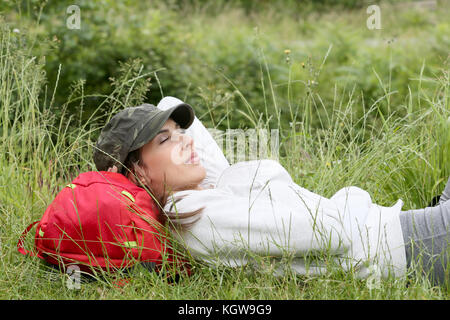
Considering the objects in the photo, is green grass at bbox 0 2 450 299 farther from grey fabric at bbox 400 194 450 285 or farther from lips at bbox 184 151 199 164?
lips at bbox 184 151 199 164

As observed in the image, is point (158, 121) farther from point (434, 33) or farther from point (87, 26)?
point (434, 33)

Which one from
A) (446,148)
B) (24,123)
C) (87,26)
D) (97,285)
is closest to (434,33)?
(87,26)

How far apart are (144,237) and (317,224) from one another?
2.01 feet

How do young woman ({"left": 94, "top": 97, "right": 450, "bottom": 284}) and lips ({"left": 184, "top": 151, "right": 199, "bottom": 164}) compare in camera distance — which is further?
lips ({"left": 184, "top": 151, "right": 199, "bottom": 164})

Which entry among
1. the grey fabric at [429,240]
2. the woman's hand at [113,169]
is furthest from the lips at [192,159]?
the grey fabric at [429,240]

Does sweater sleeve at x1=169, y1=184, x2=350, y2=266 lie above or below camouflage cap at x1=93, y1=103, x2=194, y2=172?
below

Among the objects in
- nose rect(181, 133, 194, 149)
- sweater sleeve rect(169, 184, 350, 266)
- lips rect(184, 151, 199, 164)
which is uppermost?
nose rect(181, 133, 194, 149)

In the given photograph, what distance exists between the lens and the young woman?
2033mm

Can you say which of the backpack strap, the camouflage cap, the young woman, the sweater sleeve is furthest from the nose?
the backpack strap

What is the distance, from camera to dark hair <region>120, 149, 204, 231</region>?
82.4 inches

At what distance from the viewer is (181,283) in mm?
2152

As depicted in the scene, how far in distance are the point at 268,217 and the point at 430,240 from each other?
603 millimetres

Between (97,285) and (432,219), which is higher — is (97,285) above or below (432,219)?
below

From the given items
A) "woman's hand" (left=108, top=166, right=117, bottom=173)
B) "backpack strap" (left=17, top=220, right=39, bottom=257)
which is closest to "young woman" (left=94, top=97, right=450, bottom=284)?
"woman's hand" (left=108, top=166, right=117, bottom=173)
